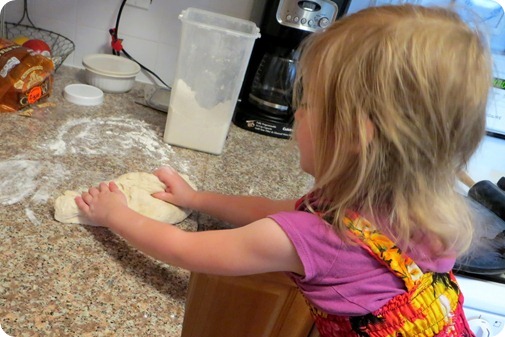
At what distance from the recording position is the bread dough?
2.23 feet

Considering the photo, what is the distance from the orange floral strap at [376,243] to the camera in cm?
60

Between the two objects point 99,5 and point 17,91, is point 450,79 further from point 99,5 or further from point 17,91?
point 99,5

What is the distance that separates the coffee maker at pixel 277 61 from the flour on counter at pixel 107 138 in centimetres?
26

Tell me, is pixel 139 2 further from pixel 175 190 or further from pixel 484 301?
pixel 484 301

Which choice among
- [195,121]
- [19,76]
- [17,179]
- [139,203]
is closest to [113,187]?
[139,203]

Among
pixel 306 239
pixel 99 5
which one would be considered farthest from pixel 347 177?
pixel 99 5

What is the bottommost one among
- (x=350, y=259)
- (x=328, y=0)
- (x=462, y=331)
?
(x=462, y=331)

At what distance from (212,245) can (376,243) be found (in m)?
0.22

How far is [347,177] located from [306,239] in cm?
10

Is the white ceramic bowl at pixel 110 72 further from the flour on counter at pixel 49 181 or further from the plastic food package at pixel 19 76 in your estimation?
the flour on counter at pixel 49 181

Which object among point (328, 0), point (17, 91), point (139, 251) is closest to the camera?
point (139, 251)

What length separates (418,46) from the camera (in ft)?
1.67

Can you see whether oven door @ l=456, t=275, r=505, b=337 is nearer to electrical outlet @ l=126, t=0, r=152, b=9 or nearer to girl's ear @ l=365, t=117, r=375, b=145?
girl's ear @ l=365, t=117, r=375, b=145

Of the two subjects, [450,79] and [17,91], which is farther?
[17,91]
